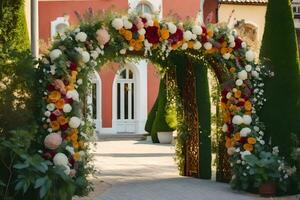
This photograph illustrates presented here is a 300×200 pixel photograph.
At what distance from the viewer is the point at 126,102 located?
2950 cm

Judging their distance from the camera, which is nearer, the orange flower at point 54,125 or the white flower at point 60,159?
the white flower at point 60,159

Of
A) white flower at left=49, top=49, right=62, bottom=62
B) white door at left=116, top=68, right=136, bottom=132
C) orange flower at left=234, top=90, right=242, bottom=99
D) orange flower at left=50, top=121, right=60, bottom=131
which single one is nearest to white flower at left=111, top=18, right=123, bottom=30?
white flower at left=49, top=49, right=62, bottom=62

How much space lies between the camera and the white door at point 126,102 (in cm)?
2911

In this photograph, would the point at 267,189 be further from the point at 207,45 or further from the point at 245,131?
the point at 207,45

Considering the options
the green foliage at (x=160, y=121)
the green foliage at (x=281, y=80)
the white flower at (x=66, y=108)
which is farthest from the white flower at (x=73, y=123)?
the green foliage at (x=160, y=121)

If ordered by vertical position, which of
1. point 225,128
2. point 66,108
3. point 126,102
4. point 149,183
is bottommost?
point 149,183

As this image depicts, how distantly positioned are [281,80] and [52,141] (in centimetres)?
410

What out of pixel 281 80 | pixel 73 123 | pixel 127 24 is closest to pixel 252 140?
pixel 281 80

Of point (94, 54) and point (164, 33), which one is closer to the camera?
point (94, 54)

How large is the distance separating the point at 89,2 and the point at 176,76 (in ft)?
59.5

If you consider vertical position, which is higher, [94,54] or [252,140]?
[94,54]

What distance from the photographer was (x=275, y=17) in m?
10.2

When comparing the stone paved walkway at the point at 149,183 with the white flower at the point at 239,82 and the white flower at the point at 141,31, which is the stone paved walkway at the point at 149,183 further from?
the white flower at the point at 141,31

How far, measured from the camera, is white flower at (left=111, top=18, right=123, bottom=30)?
923 cm
